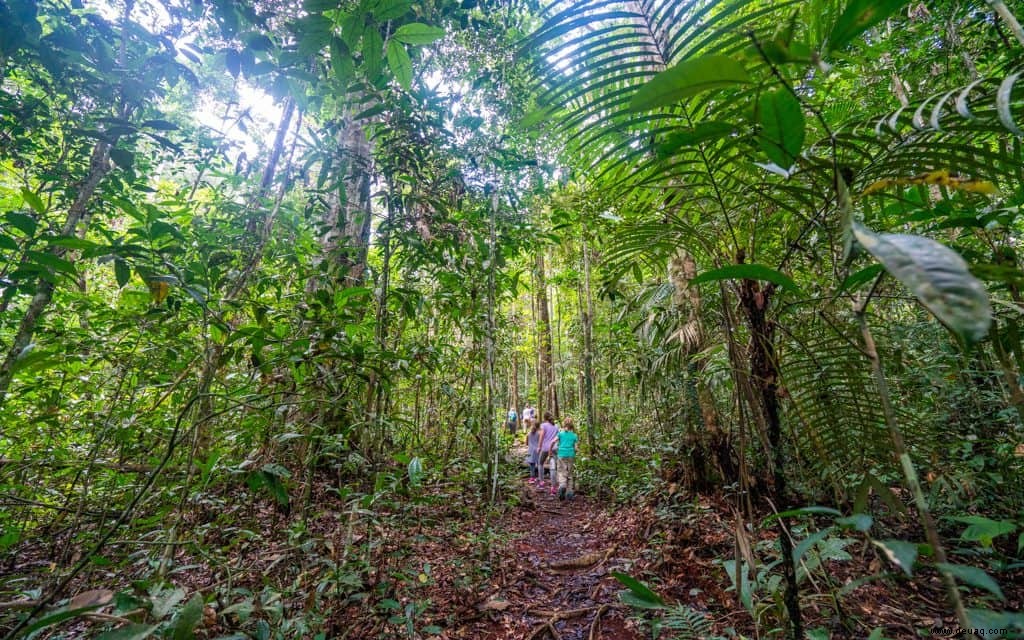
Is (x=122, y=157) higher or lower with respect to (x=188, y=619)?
higher

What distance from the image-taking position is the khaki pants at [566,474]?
23.0 feet

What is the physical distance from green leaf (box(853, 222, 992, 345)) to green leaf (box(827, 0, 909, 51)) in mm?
490

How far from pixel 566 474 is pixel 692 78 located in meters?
7.03

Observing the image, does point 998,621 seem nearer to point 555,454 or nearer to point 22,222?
point 22,222

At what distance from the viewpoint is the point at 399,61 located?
1.55m

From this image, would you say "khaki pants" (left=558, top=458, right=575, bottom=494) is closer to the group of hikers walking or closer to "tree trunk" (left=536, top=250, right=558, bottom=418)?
the group of hikers walking

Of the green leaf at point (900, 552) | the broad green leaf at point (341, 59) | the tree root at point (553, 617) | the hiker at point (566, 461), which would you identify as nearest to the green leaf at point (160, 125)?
the broad green leaf at point (341, 59)

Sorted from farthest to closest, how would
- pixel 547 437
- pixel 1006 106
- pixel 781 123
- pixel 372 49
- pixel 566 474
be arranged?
1. pixel 547 437
2. pixel 566 474
3. pixel 372 49
4. pixel 781 123
5. pixel 1006 106

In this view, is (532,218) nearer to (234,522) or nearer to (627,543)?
(627,543)

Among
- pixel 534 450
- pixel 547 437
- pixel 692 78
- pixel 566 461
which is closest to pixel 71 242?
pixel 692 78

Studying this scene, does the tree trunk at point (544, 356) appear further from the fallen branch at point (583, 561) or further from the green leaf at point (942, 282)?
the green leaf at point (942, 282)

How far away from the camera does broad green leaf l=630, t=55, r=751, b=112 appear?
760mm

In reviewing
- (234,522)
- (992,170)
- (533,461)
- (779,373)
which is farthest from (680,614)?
(533,461)

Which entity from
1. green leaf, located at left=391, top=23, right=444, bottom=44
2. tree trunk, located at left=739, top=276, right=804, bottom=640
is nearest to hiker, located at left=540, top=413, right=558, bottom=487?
tree trunk, located at left=739, top=276, right=804, bottom=640
